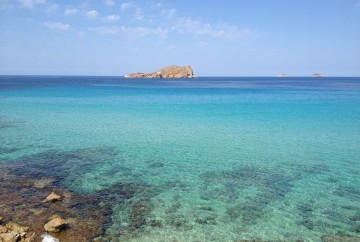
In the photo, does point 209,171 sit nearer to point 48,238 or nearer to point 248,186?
point 248,186

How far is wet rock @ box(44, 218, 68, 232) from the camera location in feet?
34.0

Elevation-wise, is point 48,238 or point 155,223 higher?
point 48,238

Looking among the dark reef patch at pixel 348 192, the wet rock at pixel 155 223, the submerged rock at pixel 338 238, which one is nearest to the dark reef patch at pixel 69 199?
the wet rock at pixel 155 223

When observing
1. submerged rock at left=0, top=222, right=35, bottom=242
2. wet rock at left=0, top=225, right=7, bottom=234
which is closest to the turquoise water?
submerged rock at left=0, top=222, right=35, bottom=242

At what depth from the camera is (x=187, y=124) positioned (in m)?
33.4

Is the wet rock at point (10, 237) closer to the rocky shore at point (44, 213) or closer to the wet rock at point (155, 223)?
the rocky shore at point (44, 213)

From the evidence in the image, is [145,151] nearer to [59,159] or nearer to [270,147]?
[59,159]

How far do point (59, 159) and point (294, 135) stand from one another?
21362 mm

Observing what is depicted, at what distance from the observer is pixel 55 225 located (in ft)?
34.1

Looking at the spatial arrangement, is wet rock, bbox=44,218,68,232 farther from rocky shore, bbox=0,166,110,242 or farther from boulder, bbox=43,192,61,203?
boulder, bbox=43,192,61,203

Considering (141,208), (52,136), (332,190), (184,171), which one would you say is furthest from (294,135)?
(52,136)

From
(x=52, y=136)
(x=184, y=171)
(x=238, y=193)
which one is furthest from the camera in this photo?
(x=52, y=136)

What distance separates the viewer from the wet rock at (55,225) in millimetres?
10352

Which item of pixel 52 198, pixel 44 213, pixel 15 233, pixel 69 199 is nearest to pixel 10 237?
pixel 15 233
